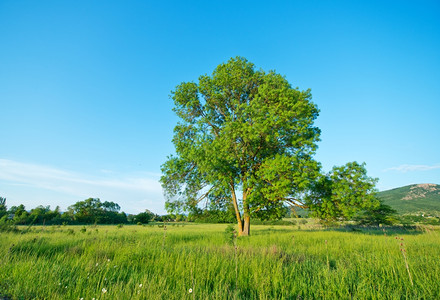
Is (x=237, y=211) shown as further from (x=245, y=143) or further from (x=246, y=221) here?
(x=245, y=143)

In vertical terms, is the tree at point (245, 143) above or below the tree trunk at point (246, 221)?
above

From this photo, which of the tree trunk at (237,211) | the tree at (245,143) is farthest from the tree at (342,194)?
the tree trunk at (237,211)

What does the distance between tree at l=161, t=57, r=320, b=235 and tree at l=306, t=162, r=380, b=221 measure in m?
1.64

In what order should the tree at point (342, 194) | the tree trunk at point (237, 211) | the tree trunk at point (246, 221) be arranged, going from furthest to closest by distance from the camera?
the tree trunk at point (237, 211)
the tree trunk at point (246, 221)
the tree at point (342, 194)

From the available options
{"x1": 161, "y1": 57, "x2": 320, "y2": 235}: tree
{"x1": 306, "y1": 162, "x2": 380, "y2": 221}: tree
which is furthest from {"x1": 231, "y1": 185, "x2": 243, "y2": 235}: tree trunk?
{"x1": 306, "y1": 162, "x2": 380, "y2": 221}: tree

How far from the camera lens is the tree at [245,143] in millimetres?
14086

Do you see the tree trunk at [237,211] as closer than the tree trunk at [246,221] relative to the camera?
No

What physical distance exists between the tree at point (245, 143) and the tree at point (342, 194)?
1637mm

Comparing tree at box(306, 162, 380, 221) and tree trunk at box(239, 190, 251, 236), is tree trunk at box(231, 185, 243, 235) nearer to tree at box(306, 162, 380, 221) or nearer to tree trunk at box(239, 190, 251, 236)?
tree trunk at box(239, 190, 251, 236)

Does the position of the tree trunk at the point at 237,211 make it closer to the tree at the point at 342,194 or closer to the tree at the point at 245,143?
the tree at the point at 245,143

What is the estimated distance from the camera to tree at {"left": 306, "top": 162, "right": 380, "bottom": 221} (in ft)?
44.0

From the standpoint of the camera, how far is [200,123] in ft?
57.9

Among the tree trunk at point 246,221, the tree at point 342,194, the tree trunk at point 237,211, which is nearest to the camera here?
the tree at point 342,194

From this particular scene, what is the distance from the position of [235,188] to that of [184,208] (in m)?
4.76
